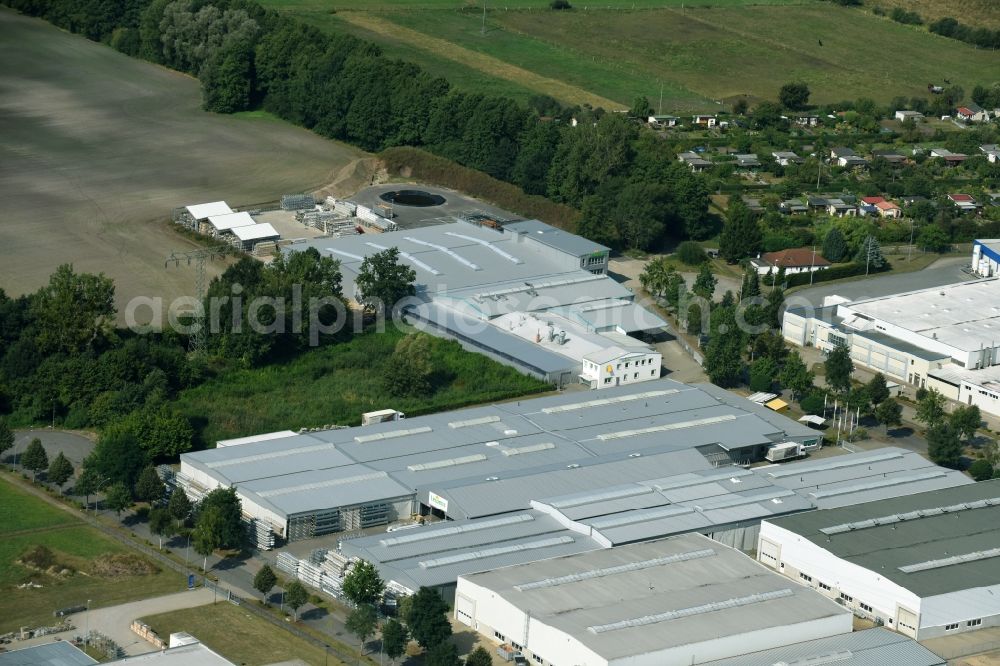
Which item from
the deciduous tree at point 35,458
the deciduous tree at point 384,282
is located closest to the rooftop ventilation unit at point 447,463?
the deciduous tree at point 35,458

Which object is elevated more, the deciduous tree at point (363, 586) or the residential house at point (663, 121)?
the residential house at point (663, 121)

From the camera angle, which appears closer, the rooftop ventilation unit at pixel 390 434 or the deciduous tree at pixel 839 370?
the rooftop ventilation unit at pixel 390 434

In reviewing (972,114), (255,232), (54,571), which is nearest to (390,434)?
(54,571)

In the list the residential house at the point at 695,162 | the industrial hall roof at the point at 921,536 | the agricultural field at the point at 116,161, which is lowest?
the agricultural field at the point at 116,161

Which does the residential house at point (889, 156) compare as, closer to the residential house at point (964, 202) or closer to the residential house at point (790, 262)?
the residential house at point (964, 202)

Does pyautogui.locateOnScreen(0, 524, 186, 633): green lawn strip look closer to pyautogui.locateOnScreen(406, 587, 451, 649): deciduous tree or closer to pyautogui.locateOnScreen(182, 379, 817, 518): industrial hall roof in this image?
A: pyautogui.locateOnScreen(182, 379, 817, 518): industrial hall roof

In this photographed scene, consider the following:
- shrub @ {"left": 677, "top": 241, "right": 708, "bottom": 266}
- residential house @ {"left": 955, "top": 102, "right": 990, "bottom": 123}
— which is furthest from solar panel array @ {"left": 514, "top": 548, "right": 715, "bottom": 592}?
residential house @ {"left": 955, "top": 102, "right": 990, "bottom": 123}

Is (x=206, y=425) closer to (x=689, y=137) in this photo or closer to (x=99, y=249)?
(x=99, y=249)
